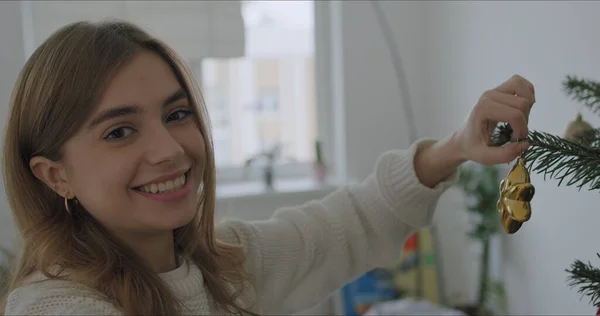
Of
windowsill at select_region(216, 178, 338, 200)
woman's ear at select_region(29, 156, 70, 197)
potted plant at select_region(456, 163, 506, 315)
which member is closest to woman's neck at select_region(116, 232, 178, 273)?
woman's ear at select_region(29, 156, 70, 197)

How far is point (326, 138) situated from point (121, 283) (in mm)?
1802

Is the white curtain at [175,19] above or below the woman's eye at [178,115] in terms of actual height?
above

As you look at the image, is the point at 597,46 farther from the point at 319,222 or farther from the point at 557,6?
the point at 319,222

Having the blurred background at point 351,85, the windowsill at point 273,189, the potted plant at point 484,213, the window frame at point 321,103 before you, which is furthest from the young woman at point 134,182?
the window frame at point 321,103

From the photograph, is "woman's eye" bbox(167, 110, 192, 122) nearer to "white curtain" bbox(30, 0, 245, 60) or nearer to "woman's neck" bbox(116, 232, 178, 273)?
"woman's neck" bbox(116, 232, 178, 273)

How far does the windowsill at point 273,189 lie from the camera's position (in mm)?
2388

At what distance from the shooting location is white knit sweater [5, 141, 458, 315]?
1.13 metres

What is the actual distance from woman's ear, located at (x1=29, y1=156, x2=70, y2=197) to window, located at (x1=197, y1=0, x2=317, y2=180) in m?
1.63

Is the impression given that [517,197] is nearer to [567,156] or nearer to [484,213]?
[567,156]

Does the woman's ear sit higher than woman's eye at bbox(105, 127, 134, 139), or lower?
lower

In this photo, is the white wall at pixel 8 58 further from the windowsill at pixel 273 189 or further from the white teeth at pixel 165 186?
the windowsill at pixel 273 189

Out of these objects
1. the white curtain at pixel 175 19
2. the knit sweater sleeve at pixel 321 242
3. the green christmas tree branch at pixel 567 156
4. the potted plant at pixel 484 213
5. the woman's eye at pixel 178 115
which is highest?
the white curtain at pixel 175 19

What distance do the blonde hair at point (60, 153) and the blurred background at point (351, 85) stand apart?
83cm

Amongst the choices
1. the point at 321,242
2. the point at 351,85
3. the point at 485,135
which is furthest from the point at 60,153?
the point at 351,85
